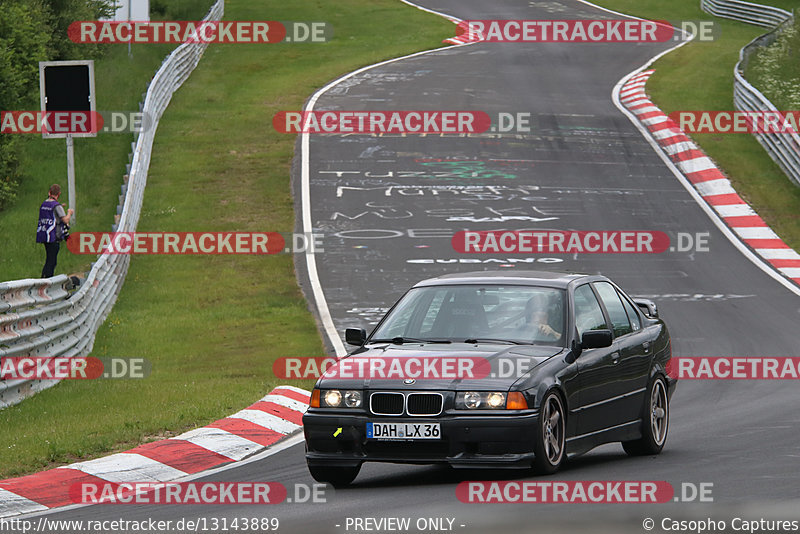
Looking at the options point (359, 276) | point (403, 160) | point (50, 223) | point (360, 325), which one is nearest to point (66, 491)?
point (360, 325)

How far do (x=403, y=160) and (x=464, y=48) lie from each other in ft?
58.6

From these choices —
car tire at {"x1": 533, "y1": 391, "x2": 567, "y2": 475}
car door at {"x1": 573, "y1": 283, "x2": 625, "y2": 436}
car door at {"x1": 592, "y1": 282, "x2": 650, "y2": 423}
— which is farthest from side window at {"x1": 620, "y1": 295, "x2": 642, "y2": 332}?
car tire at {"x1": 533, "y1": 391, "x2": 567, "y2": 475}

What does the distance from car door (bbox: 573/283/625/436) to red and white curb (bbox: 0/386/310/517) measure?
2.83 meters

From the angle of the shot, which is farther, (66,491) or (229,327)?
(229,327)

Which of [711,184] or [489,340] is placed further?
[711,184]

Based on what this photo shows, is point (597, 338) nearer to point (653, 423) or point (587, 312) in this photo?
point (587, 312)

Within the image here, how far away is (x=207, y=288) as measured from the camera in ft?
72.6

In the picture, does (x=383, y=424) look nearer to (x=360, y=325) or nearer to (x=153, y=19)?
(x=360, y=325)

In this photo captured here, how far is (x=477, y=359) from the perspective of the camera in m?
9.11

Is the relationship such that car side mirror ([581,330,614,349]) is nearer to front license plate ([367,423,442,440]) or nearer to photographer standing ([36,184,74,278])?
front license plate ([367,423,442,440])

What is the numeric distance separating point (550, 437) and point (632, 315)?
7.67ft

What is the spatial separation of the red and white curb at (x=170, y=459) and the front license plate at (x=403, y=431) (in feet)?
6.02

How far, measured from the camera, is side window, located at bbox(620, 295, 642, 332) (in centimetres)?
1095

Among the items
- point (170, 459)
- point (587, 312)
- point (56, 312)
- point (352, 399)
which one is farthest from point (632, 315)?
point (56, 312)
